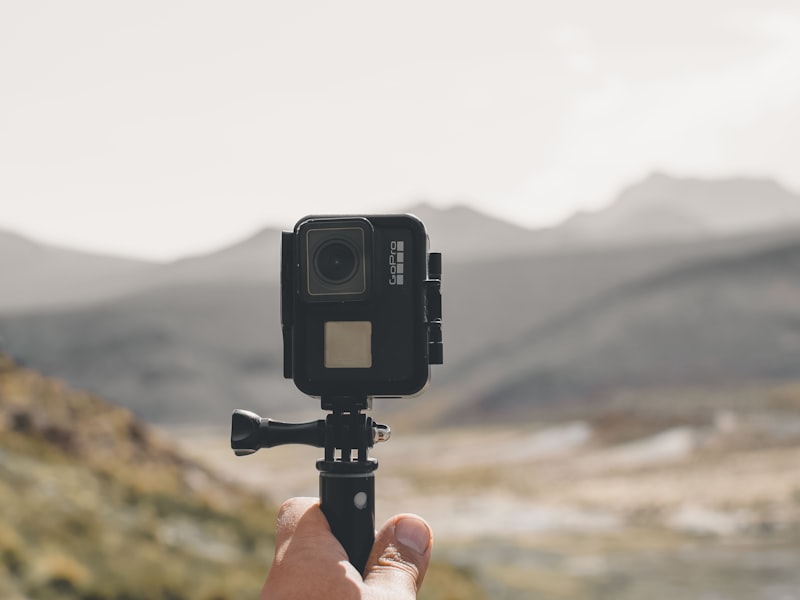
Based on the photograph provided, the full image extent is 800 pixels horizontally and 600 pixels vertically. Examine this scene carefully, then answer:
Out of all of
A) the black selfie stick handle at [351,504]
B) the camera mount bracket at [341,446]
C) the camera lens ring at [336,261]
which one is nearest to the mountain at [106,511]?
the camera mount bracket at [341,446]

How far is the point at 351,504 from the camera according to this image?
3.00m

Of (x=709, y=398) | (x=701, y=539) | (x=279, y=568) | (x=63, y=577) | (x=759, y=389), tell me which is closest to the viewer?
(x=279, y=568)

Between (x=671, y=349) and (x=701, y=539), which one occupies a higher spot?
(x=671, y=349)

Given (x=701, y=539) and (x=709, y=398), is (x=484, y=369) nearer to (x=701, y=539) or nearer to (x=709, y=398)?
(x=709, y=398)

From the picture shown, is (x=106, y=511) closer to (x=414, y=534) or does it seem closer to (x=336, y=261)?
(x=336, y=261)

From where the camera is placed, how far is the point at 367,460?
3.16 meters

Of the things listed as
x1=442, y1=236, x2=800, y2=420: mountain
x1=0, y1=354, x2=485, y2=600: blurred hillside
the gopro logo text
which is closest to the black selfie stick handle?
the gopro logo text

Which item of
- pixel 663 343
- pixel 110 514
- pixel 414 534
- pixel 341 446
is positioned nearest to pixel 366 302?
pixel 341 446

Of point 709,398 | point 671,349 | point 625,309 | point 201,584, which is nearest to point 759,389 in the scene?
point 709,398

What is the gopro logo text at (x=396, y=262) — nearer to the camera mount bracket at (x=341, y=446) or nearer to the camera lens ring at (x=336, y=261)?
the camera lens ring at (x=336, y=261)

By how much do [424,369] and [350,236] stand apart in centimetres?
49

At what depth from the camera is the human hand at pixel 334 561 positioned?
2646mm

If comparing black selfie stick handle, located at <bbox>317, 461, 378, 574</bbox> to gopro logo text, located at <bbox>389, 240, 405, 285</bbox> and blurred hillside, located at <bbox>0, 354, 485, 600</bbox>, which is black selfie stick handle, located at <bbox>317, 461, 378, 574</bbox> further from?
blurred hillside, located at <bbox>0, 354, 485, 600</bbox>

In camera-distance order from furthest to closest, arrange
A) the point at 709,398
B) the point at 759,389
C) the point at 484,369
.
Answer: the point at 484,369 < the point at 759,389 < the point at 709,398
